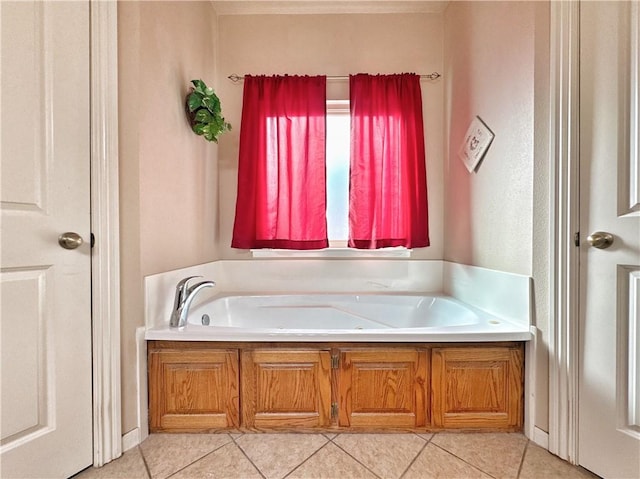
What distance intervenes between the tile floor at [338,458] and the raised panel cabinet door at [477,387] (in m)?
0.07

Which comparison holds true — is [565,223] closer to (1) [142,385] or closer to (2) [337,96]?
(2) [337,96]

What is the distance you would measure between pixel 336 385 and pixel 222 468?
550 mm

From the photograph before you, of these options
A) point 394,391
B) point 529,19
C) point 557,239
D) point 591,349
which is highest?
point 529,19

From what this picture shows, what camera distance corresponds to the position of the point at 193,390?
1.41 meters

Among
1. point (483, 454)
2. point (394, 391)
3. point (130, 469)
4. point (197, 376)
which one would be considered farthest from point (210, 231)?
point (483, 454)

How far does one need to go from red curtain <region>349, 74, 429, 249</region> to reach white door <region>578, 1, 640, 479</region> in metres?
1.00

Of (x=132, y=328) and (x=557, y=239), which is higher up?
(x=557, y=239)

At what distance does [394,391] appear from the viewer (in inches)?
54.8

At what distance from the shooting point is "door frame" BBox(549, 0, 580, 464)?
1238 millimetres

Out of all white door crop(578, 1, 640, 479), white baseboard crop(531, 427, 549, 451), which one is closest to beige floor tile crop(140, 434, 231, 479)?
white baseboard crop(531, 427, 549, 451)

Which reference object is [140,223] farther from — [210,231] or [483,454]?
[483,454]

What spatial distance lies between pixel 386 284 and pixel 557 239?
45.8 inches

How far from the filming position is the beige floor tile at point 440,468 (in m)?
1.17

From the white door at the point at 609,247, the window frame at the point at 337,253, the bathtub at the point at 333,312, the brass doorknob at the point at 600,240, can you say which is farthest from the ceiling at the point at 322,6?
the bathtub at the point at 333,312
